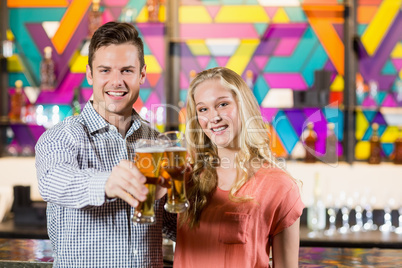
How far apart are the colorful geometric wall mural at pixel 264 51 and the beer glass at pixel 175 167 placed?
112 inches

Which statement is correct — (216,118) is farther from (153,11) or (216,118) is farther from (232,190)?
(153,11)

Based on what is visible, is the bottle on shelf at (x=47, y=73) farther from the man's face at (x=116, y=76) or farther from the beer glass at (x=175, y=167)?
the beer glass at (x=175, y=167)

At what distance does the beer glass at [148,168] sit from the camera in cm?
139

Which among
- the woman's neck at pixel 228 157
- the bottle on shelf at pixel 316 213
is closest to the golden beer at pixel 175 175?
the woman's neck at pixel 228 157

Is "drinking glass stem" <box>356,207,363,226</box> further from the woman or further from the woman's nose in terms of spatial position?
the woman's nose

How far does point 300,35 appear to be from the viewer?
14.5 feet

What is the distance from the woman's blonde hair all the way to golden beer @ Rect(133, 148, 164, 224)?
15.9 inches

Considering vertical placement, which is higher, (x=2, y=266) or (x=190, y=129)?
(x=190, y=129)

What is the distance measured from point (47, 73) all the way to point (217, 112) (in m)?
3.03

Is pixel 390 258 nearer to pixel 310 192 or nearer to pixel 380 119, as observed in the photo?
pixel 310 192

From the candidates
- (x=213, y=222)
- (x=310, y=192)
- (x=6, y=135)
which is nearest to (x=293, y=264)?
(x=213, y=222)

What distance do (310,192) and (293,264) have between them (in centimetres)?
250

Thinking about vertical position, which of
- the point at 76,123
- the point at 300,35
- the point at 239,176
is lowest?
the point at 239,176

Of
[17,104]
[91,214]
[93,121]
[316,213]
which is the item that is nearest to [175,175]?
[91,214]
